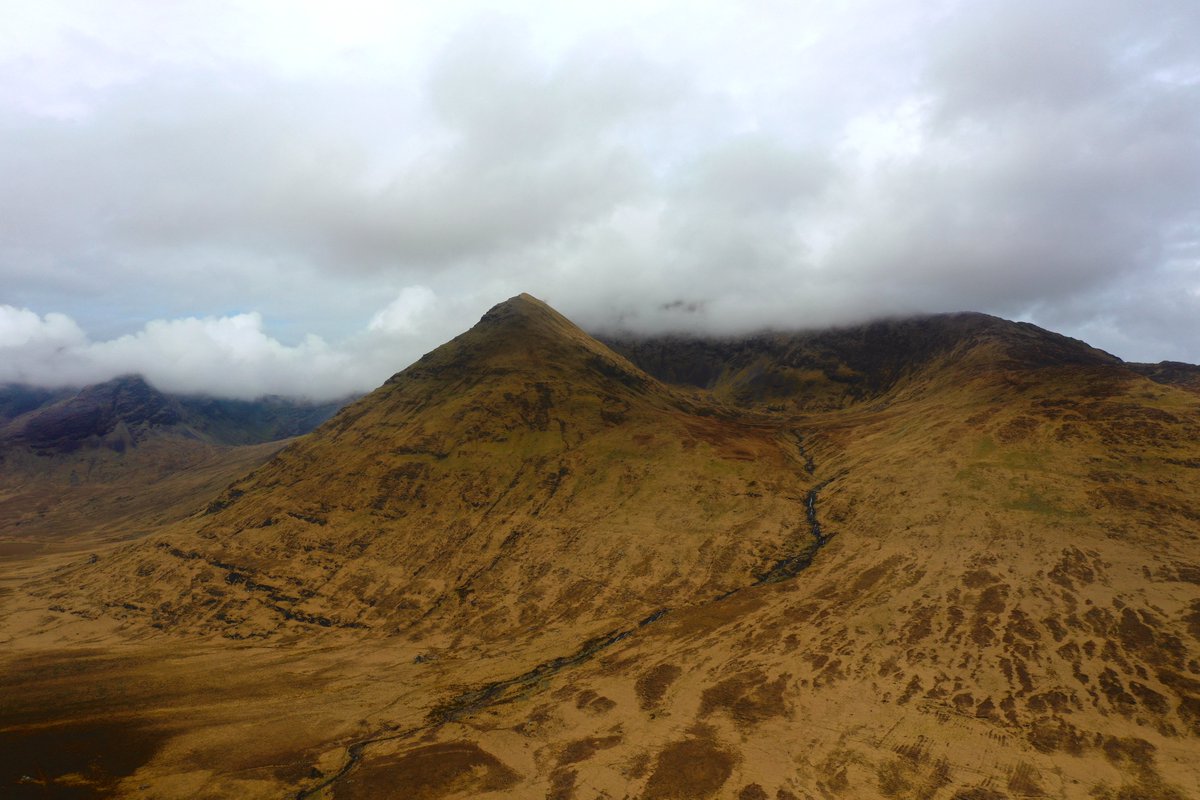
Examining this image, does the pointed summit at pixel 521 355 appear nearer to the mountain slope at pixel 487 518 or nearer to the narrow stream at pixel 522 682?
the mountain slope at pixel 487 518

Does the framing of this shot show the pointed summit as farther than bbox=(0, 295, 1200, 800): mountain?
Yes

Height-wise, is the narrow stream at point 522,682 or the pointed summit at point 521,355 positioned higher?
the pointed summit at point 521,355

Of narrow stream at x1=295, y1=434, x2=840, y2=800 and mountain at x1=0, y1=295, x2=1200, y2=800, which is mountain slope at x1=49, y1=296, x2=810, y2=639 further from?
narrow stream at x1=295, y1=434, x2=840, y2=800

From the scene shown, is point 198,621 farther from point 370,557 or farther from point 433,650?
point 433,650

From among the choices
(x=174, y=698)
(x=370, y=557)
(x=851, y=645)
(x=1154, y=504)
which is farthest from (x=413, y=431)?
(x=1154, y=504)

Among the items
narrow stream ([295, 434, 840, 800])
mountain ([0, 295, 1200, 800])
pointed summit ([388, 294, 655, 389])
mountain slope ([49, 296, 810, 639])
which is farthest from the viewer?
pointed summit ([388, 294, 655, 389])

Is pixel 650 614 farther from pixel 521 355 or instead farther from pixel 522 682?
pixel 521 355

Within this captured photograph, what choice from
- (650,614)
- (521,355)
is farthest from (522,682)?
(521,355)

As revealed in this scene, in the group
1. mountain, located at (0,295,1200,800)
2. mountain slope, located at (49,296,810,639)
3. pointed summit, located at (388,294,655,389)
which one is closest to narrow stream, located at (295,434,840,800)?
mountain, located at (0,295,1200,800)

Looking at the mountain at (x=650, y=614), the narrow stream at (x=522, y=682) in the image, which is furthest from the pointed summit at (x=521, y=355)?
the narrow stream at (x=522, y=682)
